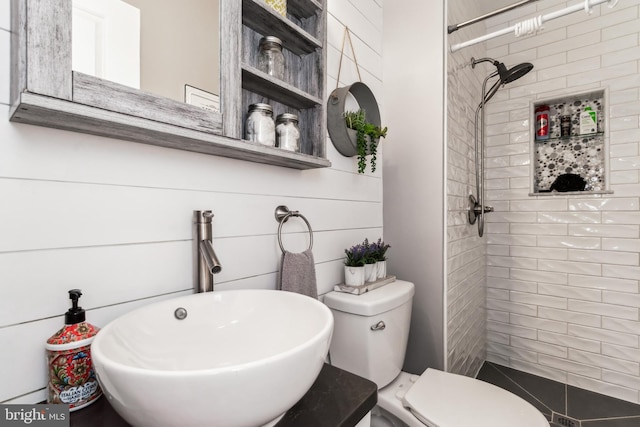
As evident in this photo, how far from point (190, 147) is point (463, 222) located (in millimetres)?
1540

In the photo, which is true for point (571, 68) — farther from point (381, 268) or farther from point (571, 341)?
point (381, 268)

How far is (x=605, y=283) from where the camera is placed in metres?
1.93

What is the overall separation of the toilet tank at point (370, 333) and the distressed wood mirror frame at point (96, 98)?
0.72 m

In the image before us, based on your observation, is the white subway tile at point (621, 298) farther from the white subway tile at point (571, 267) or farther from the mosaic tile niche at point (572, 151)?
the mosaic tile niche at point (572, 151)

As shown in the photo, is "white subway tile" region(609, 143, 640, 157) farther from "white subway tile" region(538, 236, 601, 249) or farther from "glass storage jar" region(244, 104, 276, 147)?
"glass storage jar" region(244, 104, 276, 147)

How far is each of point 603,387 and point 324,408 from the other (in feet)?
7.37

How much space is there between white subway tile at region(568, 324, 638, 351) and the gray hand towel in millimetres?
1937

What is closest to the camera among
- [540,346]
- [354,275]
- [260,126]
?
[260,126]

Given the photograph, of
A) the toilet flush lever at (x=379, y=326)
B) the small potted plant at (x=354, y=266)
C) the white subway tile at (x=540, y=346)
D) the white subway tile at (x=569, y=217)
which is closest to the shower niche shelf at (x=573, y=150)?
the white subway tile at (x=569, y=217)

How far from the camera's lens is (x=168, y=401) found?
0.42 meters

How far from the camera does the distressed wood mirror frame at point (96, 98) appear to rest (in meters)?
0.54

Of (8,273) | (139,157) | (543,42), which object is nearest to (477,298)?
(543,42)

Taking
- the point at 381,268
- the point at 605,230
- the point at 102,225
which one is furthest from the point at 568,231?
the point at 102,225

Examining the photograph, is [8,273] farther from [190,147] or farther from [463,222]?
[463,222]
